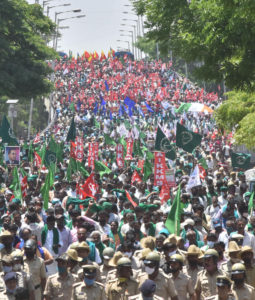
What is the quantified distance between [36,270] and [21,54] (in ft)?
86.1

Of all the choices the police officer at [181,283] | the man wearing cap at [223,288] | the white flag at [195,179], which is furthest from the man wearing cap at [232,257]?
the white flag at [195,179]

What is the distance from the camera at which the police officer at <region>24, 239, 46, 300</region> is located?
766 centimetres

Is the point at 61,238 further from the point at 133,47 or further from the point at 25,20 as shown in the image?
the point at 133,47

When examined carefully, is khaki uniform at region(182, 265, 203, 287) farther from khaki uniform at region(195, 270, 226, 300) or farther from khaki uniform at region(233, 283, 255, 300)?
khaki uniform at region(233, 283, 255, 300)

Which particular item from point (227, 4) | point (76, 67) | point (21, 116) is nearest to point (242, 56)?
point (227, 4)

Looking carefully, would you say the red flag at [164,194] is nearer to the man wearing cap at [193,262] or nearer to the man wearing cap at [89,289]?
the man wearing cap at [193,262]

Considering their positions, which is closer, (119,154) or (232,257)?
(232,257)

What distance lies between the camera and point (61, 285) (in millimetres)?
7223

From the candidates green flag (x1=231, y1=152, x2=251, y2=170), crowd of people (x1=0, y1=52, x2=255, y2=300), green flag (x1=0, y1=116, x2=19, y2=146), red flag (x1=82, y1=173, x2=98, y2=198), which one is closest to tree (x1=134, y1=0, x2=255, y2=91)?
crowd of people (x1=0, y1=52, x2=255, y2=300)

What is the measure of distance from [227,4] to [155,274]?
4.66 metres

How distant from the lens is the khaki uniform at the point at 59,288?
7.19 meters

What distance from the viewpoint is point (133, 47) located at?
116 meters

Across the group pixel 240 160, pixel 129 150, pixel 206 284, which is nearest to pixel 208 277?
pixel 206 284

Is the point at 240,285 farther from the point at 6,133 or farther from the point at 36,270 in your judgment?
the point at 6,133
